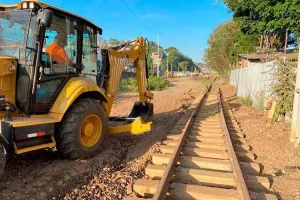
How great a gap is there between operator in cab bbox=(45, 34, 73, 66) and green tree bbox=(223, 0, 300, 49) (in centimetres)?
2003

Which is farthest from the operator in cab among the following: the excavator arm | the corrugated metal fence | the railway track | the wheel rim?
the corrugated metal fence

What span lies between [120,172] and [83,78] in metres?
2.18

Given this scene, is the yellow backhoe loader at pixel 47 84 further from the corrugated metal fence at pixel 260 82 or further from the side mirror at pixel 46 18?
the corrugated metal fence at pixel 260 82

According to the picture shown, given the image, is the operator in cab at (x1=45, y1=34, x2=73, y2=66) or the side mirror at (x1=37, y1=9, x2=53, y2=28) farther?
the operator in cab at (x1=45, y1=34, x2=73, y2=66)

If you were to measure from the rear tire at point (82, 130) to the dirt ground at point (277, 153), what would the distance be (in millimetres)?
3398

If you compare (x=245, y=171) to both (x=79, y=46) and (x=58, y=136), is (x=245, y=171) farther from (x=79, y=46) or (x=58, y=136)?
(x=79, y=46)

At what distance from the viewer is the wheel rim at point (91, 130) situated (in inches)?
231

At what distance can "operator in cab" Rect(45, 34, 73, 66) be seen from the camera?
5.48 meters

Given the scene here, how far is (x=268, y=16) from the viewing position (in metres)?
23.7

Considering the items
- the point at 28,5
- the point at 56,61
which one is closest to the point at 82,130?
the point at 56,61

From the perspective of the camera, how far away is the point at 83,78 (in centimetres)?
623

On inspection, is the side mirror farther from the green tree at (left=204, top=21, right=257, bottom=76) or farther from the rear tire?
the green tree at (left=204, top=21, right=257, bottom=76)

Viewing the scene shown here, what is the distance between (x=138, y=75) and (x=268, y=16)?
18.6m

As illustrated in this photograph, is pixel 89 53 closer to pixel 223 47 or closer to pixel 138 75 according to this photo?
pixel 138 75
